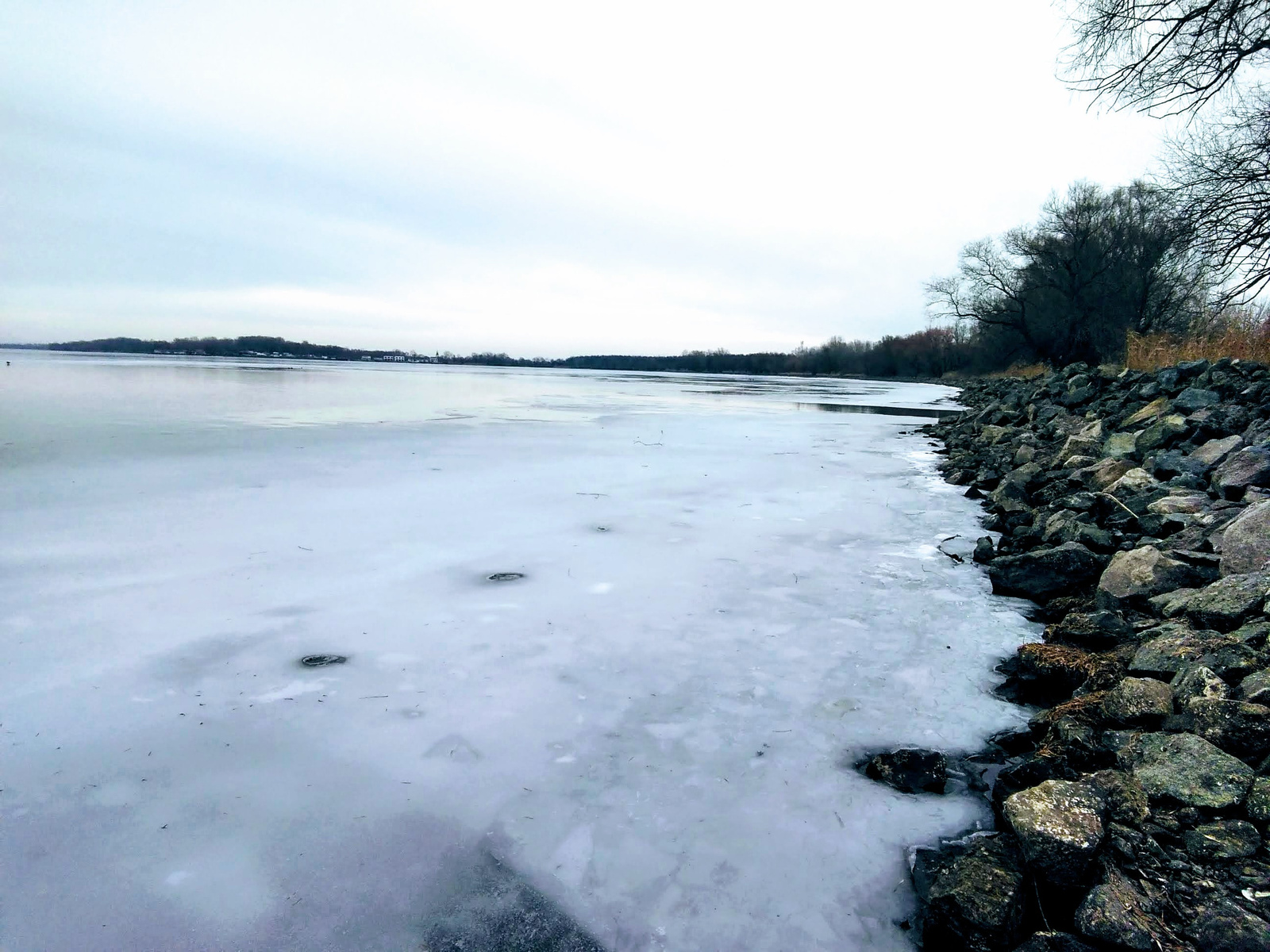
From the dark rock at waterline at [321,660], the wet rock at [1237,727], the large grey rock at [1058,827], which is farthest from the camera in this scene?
the dark rock at waterline at [321,660]

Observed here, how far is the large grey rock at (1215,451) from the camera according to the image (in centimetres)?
512

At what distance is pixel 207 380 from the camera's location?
26172mm

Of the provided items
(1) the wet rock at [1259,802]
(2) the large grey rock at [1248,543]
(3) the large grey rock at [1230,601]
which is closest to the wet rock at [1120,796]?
(1) the wet rock at [1259,802]

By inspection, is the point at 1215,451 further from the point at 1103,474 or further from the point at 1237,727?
the point at 1237,727

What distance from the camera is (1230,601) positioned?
2781 millimetres

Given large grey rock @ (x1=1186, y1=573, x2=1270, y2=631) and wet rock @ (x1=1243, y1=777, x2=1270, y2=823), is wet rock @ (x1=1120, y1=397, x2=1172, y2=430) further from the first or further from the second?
wet rock @ (x1=1243, y1=777, x2=1270, y2=823)

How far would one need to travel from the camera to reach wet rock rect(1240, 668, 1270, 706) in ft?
6.86

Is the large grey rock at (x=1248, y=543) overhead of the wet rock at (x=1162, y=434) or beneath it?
beneath

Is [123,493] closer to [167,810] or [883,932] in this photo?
[167,810]

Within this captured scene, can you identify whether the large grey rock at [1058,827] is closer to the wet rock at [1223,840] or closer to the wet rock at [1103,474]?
the wet rock at [1223,840]

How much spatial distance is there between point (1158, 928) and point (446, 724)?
2240 mm

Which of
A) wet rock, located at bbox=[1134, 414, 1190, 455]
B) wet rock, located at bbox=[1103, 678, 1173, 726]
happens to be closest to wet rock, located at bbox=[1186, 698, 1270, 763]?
wet rock, located at bbox=[1103, 678, 1173, 726]

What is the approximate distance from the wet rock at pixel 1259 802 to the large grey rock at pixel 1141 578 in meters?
1.90

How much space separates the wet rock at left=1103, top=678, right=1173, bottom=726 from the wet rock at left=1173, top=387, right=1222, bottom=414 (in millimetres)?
5740
